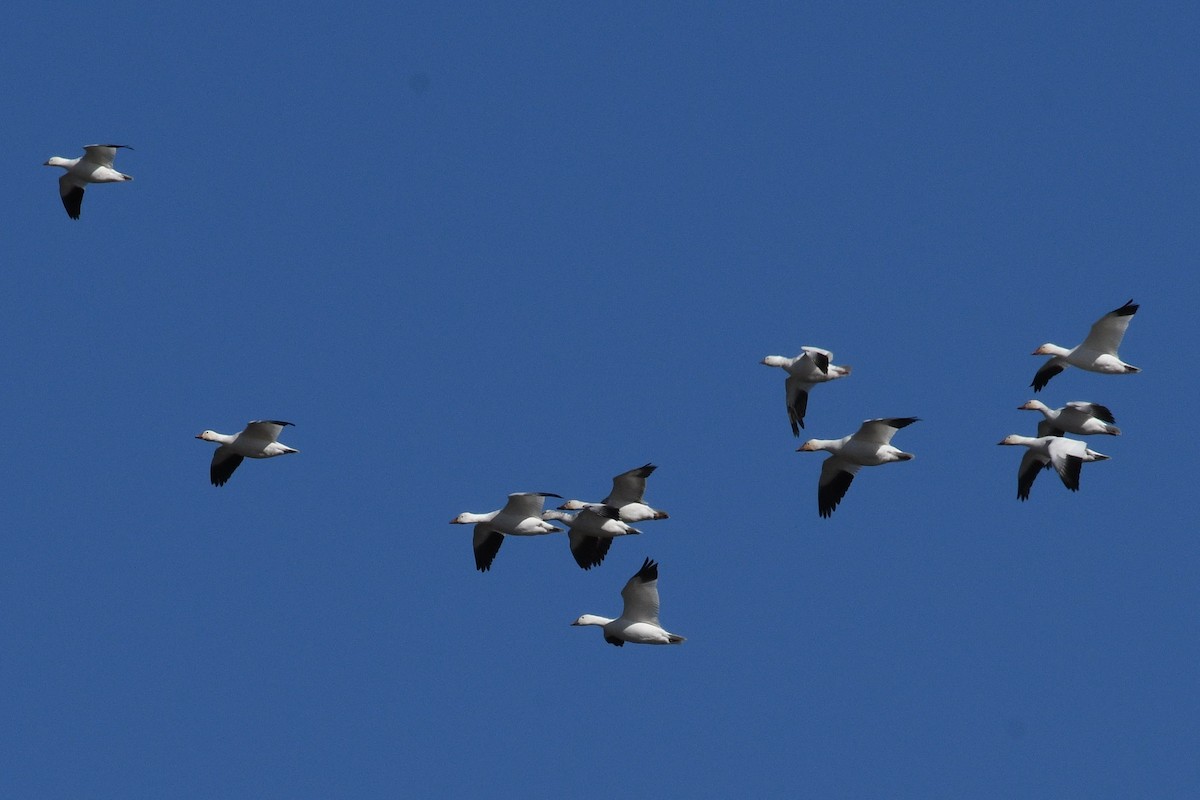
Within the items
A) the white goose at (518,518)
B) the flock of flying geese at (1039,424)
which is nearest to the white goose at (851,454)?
the flock of flying geese at (1039,424)

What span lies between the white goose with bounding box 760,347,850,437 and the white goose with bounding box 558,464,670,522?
2.69 meters

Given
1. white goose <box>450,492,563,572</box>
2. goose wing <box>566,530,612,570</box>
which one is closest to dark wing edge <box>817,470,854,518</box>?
goose wing <box>566,530,612,570</box>

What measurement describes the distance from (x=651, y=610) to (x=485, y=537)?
13.8 feet

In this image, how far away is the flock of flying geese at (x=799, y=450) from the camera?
957 inches

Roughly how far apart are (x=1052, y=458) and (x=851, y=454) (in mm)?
2570

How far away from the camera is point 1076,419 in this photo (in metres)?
25.8

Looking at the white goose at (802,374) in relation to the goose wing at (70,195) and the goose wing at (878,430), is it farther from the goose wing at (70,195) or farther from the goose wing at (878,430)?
the goose wing at (70,195)

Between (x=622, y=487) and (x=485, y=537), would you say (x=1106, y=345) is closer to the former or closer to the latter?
(x=622, y=487)

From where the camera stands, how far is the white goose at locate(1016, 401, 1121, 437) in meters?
25.5

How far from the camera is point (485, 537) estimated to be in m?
27.8

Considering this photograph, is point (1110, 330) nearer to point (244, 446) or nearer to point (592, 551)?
point (592, 551)

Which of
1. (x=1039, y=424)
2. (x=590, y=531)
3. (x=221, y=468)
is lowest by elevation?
(x=590, y=531)

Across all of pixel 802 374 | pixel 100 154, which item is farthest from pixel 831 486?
pixel 100 154

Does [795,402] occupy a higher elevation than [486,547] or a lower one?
higher
